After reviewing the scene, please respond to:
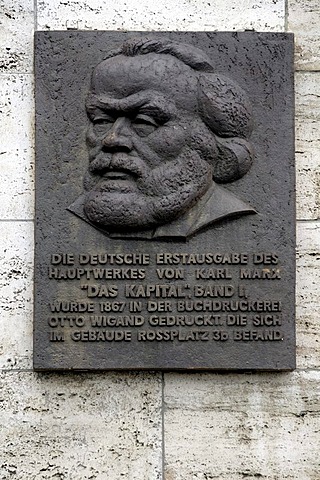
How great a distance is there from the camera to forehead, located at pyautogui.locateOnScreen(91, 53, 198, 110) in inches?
201

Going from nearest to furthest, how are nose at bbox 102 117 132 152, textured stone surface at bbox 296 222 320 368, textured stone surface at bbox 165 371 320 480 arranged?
nose at bbox 102 117 132 152
textured stone surface at bbox 165 371 320 480
textured stone surface at bbox 296 222 320 368

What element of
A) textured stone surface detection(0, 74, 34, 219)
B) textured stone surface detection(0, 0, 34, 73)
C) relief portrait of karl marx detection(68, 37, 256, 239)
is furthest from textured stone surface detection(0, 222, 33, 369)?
textured stone surface detection(0, 0, 34, 73)

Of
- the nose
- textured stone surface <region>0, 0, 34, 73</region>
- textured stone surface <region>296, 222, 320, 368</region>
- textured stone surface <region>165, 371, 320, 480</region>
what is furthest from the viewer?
textured stone surface <region>0, 0, 34, 73</region>

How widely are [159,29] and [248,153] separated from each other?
36.2 inches

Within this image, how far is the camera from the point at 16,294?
525 centimetres

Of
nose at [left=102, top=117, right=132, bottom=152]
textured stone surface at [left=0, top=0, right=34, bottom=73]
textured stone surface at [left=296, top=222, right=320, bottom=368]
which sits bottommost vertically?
textured stone surface at [left=296, top=222, right=320, bottom=368]

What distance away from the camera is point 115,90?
201 inches

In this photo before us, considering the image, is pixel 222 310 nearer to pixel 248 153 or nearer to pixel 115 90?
pixel 248 153

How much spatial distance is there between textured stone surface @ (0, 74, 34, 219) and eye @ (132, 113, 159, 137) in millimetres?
641

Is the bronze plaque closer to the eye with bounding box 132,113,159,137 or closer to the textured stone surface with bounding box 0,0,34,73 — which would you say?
the eye with bounding box 132,113,159,137

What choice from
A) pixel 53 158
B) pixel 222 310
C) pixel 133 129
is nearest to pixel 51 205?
pixel 53 158

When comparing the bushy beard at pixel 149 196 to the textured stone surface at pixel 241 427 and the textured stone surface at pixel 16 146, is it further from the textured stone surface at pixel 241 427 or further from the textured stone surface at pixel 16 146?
the textured stone surface at pixel 241 427

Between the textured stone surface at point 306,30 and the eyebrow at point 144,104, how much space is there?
2.90 ft

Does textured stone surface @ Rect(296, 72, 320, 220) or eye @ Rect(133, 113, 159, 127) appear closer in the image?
eye @ Rect(133, 113, 159, 127)
